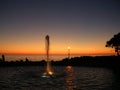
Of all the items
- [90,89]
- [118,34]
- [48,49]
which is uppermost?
[118,34]

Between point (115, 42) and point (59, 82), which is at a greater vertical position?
point (115, 42)

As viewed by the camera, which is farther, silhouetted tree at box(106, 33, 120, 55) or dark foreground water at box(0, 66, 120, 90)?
silhouetted tree at box(106, 33, 120, 55)

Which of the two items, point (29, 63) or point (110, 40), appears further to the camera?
point (29, 63)

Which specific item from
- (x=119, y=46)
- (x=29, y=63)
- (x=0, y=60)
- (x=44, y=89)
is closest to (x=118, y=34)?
(x=119, y=46)

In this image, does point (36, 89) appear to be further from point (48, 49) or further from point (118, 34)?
point (118, 34)

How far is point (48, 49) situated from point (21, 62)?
6168cm

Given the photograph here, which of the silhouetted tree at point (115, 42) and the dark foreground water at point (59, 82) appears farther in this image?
the silhouetted tree at point (115, 42)

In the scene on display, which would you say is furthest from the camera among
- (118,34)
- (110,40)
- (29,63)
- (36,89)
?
(29,63)

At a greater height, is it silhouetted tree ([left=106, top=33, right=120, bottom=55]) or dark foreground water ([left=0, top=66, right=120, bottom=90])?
silhouetted tree ([left=106, top=33, right=120, bottom=55])

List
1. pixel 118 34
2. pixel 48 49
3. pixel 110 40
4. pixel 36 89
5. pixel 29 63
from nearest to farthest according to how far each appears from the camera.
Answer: pixel 36 89, pixel 48 49, pixel 118 34, pixel 110 40, pixel 29 63

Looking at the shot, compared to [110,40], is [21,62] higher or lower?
lower

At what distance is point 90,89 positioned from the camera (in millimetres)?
28906

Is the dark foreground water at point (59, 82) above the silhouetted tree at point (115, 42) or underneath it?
underneath

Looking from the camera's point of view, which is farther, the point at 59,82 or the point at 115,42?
the point at 115,42
